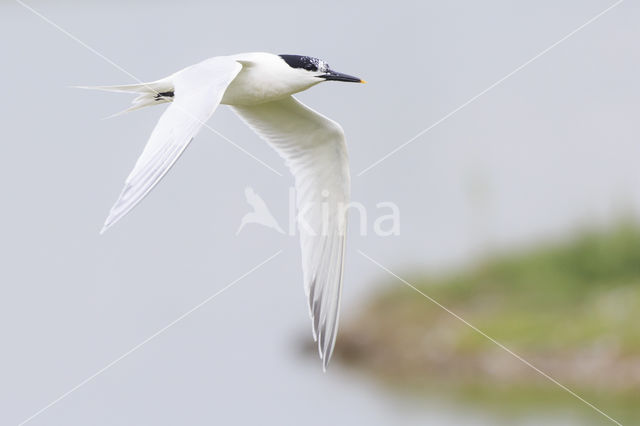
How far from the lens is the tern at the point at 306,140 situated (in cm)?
398

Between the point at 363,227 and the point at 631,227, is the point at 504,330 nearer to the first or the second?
the point at 631,227

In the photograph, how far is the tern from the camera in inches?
157

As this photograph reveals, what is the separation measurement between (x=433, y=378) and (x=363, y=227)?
6.11 metres

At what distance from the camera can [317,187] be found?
15.0ft

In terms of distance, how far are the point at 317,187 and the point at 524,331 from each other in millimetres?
5671

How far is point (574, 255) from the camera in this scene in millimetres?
10562

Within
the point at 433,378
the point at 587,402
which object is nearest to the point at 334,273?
the point at 587,402

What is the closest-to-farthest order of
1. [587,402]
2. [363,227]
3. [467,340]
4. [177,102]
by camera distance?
1. [177,102]
2. [363,227]
3. [587,402]
4. [467,340]

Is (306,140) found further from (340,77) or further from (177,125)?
(177,125)

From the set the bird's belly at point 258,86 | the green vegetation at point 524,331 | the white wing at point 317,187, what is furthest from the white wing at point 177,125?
the green vegetation at point 524,331

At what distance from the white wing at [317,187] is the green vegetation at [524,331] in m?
4.85

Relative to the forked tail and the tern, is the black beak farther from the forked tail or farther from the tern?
the forked tail

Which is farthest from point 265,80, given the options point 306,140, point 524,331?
point 524,331

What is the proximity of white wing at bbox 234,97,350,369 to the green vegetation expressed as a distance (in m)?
4.85
